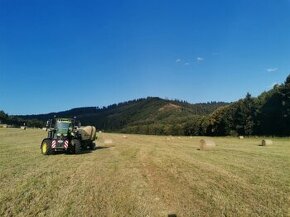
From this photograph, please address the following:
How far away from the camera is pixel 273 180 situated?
1541 cm

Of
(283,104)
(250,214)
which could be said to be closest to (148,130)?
(283,104)

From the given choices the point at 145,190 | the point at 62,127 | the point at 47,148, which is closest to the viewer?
the point at 145,190

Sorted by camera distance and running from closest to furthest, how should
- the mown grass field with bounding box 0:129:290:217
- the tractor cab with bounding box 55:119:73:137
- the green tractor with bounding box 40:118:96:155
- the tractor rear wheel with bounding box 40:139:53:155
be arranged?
the mown grass field with bounding box 0:129:290:217, the tractor rear wheel with bounding box 40:139:53:155, the green tractor with bounding box 40:118:96:155, the tractor cab with bounding box 55:119:73:137

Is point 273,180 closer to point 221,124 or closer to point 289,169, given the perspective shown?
point 289,169

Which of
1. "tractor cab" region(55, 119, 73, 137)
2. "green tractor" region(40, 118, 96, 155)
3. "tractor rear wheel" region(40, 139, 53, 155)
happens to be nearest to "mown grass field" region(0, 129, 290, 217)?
"tractor rear wheel" region(40, 139, 53, 155)

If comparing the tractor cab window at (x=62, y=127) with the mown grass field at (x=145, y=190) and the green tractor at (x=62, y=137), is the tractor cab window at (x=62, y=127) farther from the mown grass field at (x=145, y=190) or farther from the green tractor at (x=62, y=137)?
the mown grass field at (x=145, y=190)

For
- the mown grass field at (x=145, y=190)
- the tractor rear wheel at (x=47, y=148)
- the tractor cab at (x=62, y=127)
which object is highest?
the tractor cab at (x=62, y=127)

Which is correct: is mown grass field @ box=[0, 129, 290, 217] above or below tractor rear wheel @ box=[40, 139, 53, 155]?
below

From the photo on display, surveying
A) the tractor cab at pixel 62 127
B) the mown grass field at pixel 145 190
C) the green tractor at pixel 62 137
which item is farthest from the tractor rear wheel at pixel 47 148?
the mown grass field at pixel 145 190

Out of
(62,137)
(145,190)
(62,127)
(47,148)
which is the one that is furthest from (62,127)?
(145,190)

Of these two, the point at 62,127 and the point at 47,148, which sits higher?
the point at 62,127

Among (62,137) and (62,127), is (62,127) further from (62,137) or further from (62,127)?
(62,137)

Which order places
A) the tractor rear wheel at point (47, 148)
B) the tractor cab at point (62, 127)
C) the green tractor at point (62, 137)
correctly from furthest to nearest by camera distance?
the tractor cab at point (62, 127) < the green tractor at point (62, 137) < the tractor rear wheel at point (47, 148)

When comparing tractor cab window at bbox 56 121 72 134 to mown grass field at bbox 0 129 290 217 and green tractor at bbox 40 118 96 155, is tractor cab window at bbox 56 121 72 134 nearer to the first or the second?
green tractor at bbox 40 118 96 155
